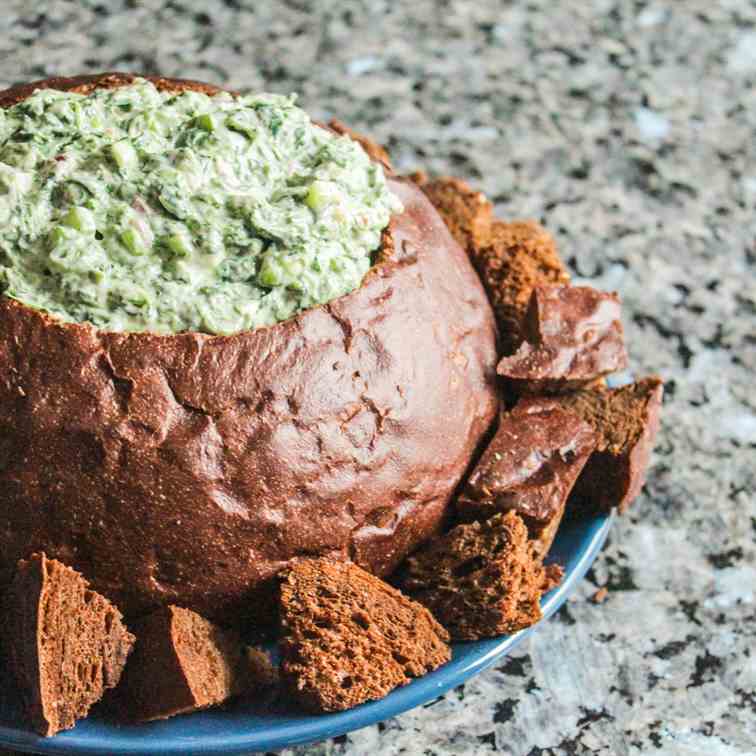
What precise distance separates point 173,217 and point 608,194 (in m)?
1.61

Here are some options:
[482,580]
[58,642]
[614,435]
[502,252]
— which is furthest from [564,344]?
[58,642]

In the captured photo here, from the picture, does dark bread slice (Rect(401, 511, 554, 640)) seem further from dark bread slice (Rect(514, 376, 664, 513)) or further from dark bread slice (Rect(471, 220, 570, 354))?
dark bread slice (Rect(471, 220, 570, 354))

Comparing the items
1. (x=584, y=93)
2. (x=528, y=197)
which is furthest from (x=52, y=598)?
(x=584, y=93)

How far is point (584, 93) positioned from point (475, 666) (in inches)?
79.1

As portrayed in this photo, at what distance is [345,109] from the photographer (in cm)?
318

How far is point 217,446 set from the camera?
162cm

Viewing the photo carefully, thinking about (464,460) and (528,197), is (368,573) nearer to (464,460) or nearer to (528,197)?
(464,460)

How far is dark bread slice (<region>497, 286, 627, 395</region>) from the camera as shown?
1.93m

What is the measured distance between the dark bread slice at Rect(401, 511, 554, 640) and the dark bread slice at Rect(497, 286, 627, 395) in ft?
0.83

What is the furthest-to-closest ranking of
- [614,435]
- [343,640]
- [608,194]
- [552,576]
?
[608,194]
[614,435]
[552,576]
[343,640]

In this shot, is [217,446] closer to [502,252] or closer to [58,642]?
[58,642]

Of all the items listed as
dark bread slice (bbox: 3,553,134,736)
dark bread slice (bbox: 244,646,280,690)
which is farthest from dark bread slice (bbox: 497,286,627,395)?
dark bread slice (bbox: 3,553,134,736)

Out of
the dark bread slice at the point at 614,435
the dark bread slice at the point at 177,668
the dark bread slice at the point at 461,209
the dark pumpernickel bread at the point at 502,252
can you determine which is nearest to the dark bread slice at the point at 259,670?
the dark bread slice at the point at 177,668

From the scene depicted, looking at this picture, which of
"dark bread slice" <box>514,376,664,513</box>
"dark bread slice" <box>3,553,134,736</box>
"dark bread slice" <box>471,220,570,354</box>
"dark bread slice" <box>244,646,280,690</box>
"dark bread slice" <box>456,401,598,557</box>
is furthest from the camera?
"dark bread slice" <box>471,220,570,354</box>
